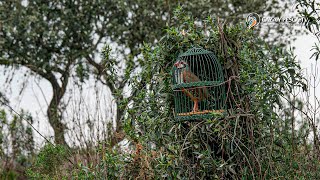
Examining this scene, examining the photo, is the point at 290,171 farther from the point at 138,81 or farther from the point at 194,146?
the point at 138,81

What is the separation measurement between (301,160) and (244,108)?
723 mm

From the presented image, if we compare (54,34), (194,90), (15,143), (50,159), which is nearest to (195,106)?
(194,90)

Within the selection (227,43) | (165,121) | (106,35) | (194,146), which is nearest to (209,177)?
Answer: (194,146)

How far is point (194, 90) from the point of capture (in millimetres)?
3994

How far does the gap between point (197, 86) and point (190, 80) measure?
73 mm

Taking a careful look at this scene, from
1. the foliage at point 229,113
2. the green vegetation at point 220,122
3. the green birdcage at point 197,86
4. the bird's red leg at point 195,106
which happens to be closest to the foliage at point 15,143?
the green vegetation at point 220,122

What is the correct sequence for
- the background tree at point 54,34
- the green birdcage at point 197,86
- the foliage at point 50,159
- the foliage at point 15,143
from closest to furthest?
1. the green birdcage at point 197,86
2. the foliage at point 50,159
3. the foliage at point 15,143
4. the background tree at point 54,34

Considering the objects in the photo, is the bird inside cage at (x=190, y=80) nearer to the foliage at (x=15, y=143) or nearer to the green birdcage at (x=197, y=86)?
the green birdcage at (x=197, y=86)

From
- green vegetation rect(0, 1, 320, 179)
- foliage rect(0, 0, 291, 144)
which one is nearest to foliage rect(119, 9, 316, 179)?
green vegetation rect(0, 1, 320, 179)

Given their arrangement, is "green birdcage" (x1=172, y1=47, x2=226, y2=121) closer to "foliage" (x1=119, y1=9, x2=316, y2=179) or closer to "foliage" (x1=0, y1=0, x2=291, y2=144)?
"foliage" (x1=119, y1=9, x2=316, y2=179)

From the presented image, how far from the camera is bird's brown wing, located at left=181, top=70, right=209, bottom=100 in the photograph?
12.9 ft

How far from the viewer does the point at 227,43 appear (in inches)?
164

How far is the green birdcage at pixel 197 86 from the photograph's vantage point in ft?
12.9

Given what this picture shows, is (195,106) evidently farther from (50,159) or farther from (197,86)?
(50,159)
